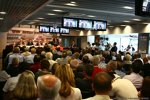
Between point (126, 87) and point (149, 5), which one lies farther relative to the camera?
point (149, 5)

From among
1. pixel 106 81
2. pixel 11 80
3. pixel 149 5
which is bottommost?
pixel 11 80

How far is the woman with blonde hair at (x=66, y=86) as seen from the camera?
3725 mm

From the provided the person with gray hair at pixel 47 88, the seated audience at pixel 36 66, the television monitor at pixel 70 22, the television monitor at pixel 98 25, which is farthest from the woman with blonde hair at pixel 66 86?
the television monitor at pixel 98 25

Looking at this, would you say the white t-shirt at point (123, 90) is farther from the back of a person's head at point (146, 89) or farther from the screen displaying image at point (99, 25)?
the screen displaying image at point (99, 25)

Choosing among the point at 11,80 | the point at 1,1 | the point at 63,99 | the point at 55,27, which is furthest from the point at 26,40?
the point at 63,99

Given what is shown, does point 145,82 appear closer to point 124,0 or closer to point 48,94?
point 48,94

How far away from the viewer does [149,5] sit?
618 cm

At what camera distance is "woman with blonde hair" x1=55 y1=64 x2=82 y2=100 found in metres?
3.72

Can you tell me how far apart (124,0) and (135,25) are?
378 inches

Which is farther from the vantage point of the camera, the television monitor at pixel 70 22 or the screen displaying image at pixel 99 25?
the screen displaying image at pixel 99 25

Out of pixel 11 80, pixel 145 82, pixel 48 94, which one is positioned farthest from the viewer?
pixel 11 80

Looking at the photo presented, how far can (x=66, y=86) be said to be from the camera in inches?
148

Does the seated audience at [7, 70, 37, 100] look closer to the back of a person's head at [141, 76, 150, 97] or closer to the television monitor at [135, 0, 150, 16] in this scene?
the back of a person's head at [141, 76, 150, 97]

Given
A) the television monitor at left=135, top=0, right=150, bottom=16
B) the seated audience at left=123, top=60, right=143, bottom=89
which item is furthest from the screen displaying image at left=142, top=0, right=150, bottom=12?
the seated audience at left=123, top=60, right=143, bottom=89
